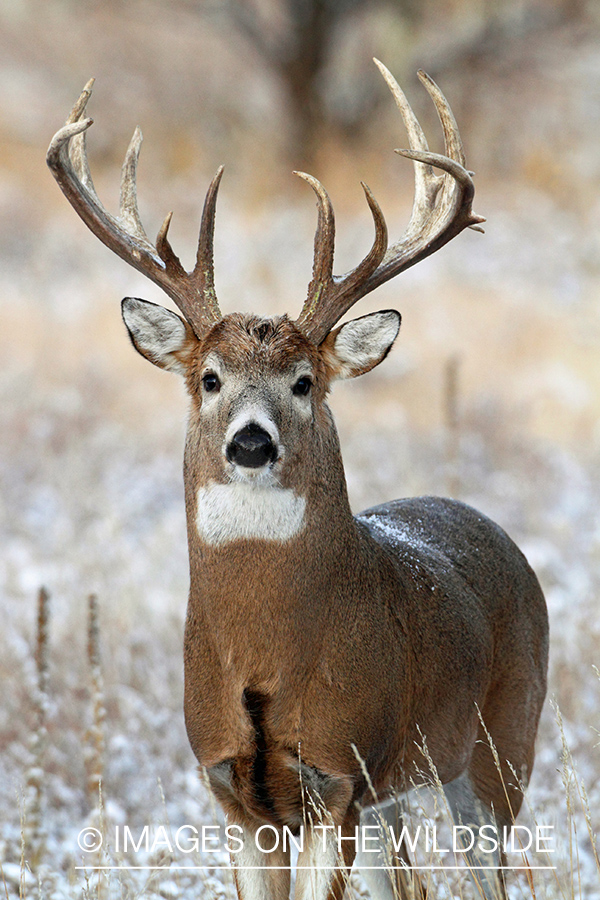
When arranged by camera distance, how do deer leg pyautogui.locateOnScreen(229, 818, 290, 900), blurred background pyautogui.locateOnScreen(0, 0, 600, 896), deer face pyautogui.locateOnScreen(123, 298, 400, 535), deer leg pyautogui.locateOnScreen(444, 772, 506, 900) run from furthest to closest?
1. blurred background pyautogui.locateOnScreen(0, 0, 600, 896)
2. deer leg pyautogui.locateOnScreen(444, 772, 506, 900)
3. deer leg pyautogui.locateOnScreen(229, 818, 290, 900)
4. deer face pyautogui.locateOnScreen(123, 298, 400, 535)

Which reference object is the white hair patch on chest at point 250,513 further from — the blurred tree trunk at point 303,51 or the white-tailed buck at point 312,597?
the blurred tree trunk at point 303,51

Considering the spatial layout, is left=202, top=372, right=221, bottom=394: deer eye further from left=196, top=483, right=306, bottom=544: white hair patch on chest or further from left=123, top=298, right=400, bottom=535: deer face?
left=196, top=483, right=306, bottom=544: white hair patch on chest

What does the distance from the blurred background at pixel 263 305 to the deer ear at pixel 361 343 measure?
2.29m

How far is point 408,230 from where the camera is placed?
417 cm

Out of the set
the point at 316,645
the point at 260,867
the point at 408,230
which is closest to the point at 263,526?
the point at 316,645

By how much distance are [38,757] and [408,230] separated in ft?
8.52

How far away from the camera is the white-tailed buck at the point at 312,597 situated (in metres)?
3.40

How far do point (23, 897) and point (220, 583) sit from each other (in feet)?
3.84

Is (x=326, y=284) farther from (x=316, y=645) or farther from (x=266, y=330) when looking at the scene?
(x=316, y=645)

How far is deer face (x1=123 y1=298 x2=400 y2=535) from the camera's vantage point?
11.2 feet


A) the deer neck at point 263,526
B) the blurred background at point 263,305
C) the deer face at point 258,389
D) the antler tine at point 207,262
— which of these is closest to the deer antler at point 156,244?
the antler tine at point 207,262

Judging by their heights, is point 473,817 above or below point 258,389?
below

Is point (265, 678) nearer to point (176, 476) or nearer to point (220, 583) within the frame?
point (220, 583)

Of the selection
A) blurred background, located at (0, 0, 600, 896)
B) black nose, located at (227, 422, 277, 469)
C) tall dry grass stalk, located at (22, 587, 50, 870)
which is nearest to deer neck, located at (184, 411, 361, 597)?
black nose, located at (227, 422, 277, 469)
